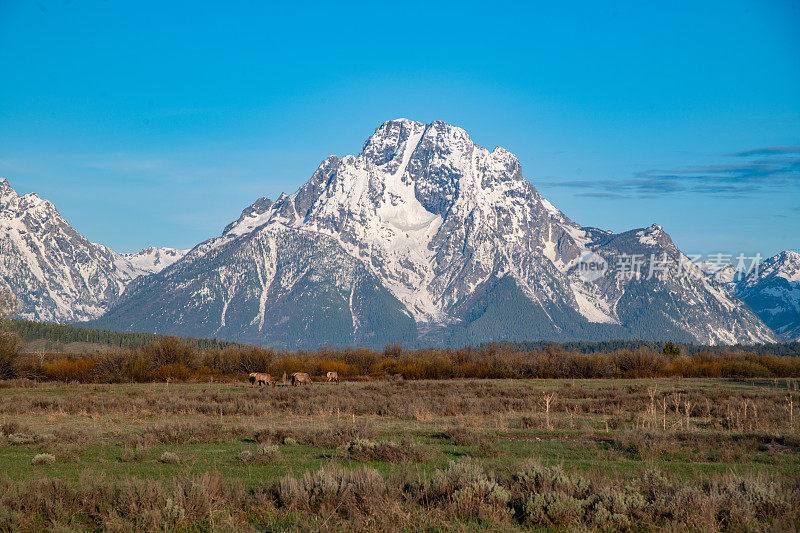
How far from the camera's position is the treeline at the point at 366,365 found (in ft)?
190

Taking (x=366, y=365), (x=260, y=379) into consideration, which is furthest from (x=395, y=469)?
(x=366, y=365)

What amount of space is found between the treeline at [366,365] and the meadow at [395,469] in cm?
2940

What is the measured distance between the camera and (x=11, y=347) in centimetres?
5425

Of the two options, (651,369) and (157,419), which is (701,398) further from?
(651,369)

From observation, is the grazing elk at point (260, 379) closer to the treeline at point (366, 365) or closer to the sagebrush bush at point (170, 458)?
the treeline at point (366, 365)

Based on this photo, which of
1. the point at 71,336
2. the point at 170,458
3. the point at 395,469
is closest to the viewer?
the point at 395,469

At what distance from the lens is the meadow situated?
34.8 ft

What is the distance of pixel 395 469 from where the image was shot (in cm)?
1500

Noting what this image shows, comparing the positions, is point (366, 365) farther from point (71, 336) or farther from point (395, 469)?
point (71, 336)

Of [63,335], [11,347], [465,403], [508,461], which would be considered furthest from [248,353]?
[63,335]

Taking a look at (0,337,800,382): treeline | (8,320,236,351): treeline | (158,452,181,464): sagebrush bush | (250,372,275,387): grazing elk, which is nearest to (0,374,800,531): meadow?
(158,452,181,464): sagebrush bush

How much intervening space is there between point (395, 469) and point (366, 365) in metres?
67.0

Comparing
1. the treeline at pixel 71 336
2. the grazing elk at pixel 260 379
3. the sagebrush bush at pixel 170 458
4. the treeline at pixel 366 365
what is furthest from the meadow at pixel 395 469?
the treeline at pixel 71 336

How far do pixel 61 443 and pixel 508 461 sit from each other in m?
12.6
